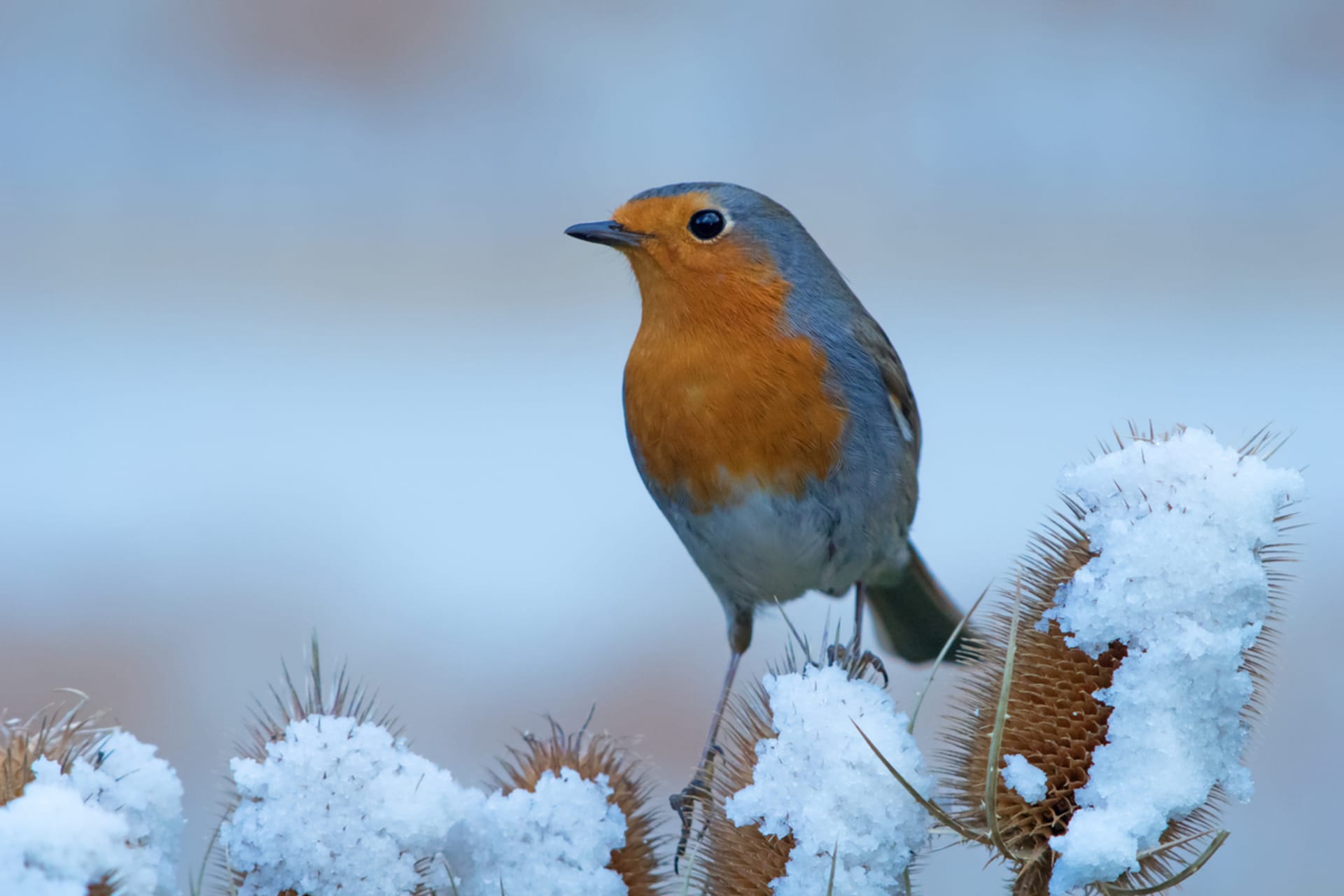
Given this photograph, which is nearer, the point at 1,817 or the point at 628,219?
the point at 1,817

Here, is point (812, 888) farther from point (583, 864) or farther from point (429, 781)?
point (429, 781)

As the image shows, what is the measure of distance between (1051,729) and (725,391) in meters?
1.05

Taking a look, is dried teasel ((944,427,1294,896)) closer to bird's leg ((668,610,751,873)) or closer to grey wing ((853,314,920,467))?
bird's leg ((668,610,751,873))

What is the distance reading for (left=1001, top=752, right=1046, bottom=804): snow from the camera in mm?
1122

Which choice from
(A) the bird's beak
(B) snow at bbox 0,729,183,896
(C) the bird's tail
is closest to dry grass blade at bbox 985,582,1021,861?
(B) snow at bbox 0,729,183,896

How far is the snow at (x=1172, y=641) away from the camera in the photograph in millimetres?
1041

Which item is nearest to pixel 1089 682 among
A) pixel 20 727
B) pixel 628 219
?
pixel 20 727

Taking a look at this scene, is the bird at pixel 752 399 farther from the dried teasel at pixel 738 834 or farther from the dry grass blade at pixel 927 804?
the dry grass blade at pixel 927 804

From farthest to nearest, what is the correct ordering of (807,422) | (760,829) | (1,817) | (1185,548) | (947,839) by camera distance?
(807,422), (947,839), (760,829), (1185,548), (1,817)

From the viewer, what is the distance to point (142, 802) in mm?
1018

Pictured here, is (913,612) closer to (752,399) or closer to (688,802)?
(752,399)

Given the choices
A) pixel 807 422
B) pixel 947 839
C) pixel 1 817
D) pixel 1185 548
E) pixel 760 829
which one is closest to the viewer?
pixel 1 817

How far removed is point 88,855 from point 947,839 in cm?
79

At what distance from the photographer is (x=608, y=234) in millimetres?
2150
